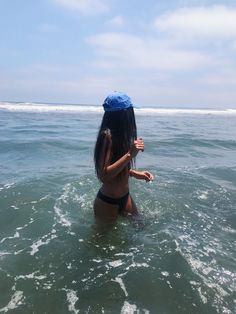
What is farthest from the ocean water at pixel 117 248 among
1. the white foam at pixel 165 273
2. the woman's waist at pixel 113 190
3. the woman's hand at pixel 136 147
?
the woman's hand at pixel 136 147

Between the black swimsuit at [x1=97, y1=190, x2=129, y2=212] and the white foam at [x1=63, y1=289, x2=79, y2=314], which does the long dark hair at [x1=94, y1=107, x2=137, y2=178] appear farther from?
the white foam at [x1=63, y1=289, x2=79, y2=314]

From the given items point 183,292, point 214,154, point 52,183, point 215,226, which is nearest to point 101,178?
point 183,292

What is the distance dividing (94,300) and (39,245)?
4.62ft

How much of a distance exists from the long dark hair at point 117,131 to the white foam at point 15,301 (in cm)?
151

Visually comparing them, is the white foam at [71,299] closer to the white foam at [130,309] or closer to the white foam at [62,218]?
the white foam at [130,309]

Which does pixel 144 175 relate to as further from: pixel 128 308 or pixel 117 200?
pixel 128 308

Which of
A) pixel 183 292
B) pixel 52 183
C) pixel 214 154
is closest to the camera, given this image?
pixel 183 292

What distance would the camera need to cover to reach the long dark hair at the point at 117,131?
4.35 meters

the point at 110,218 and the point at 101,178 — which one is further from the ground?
the point at 101,178

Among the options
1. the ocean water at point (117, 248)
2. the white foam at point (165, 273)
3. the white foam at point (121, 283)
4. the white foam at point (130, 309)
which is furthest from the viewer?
the white foam at point (165, 273)

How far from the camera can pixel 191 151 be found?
512 inches

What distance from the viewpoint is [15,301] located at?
145 inches

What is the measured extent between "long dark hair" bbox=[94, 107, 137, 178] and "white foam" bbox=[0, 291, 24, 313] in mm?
1506

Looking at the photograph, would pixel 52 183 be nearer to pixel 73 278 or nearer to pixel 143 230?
pixel 143 230
